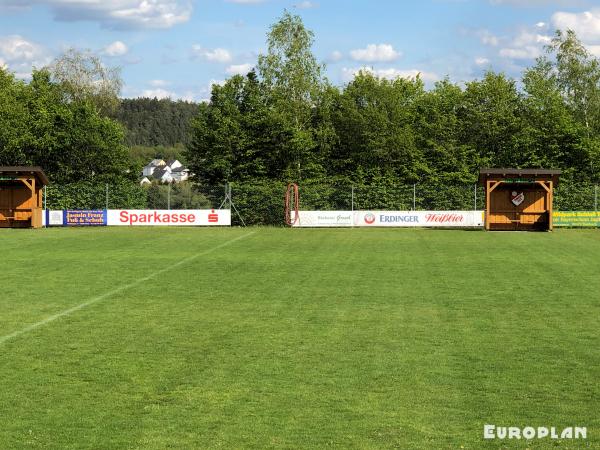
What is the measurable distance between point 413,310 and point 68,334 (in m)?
7.28

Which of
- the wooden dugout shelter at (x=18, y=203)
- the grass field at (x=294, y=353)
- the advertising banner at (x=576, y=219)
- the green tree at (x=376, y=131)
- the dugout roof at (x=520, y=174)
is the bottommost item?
the grass field at (x=294, y=353)

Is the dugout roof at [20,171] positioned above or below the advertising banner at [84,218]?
above

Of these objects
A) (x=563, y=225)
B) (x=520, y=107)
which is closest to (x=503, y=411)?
(x=563, y=225)

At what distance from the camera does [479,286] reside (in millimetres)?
22484

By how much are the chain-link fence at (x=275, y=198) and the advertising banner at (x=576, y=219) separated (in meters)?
4.21

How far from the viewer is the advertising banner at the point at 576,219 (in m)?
52.0

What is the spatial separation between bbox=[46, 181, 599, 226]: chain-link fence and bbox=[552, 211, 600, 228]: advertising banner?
4.21 metres

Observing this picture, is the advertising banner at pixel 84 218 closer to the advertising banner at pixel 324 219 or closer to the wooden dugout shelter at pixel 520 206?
the advertising banner at pixel 324 219

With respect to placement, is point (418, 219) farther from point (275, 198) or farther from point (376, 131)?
point (376, 131)

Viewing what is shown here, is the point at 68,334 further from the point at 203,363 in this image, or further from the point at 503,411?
the point at 503,411

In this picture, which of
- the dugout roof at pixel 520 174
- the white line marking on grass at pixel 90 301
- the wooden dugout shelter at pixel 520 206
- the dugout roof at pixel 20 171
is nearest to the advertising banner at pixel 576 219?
the wooden dugout shelter at pixel 520 206

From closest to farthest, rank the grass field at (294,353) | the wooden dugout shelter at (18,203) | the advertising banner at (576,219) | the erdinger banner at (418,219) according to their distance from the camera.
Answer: the grass field at (294,353) → the wooden dugout shelter at (18,203) → the advertising banner at (576,219) → the erdinger banner at (418,219)

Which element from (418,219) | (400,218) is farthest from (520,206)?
(400,218)

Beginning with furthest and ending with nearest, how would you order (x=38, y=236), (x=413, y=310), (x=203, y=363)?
(x=38, y=236)
(x=413, y=310)
(x=203, y=363)
